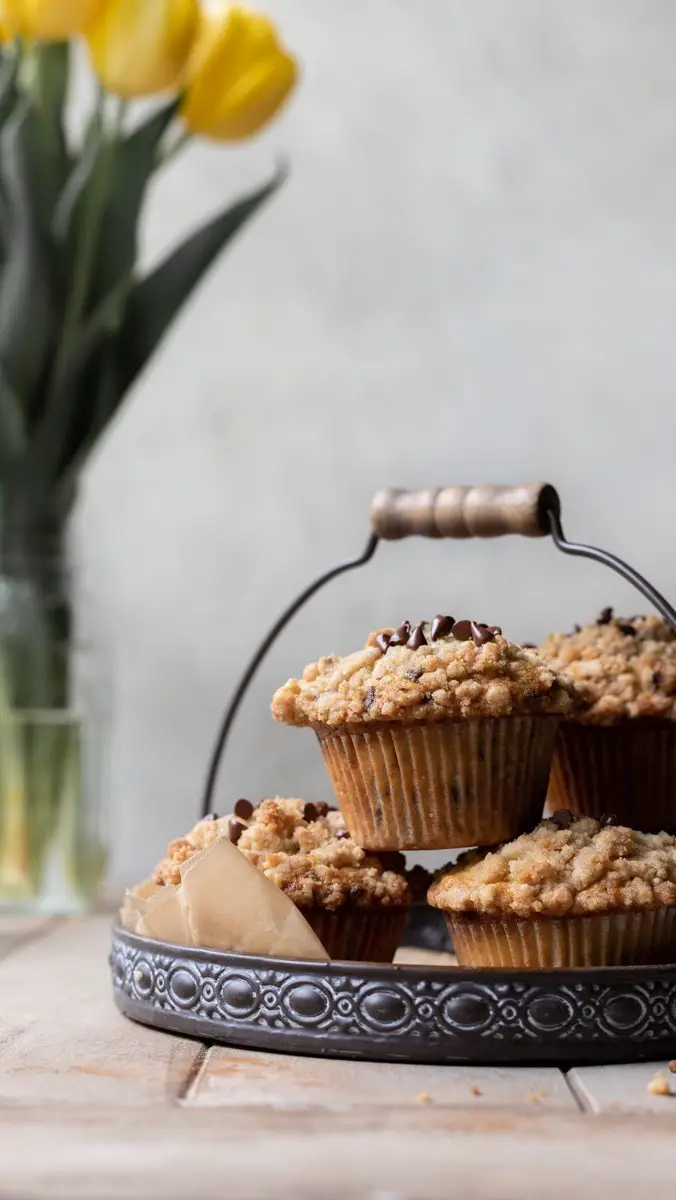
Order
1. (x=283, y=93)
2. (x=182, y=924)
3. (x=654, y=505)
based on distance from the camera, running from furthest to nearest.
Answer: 1. (x=654, y=505)
2. (x=283, y=93)
3. (x=182, y=924)

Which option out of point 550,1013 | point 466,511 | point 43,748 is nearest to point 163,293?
point 43,748

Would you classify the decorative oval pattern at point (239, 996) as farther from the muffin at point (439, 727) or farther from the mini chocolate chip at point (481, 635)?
the mini chocolate chip at point (481, 635)

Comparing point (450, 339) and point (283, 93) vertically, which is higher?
point (283, 93)

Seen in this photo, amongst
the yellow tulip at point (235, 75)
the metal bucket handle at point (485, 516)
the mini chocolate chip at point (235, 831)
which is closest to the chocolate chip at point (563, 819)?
the metal bucket handle at point (485, 516)

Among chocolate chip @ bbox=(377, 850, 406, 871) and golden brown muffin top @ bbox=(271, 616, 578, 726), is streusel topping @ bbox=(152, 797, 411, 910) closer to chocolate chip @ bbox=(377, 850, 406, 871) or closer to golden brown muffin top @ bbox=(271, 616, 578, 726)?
chocolate chip @ bbox=(377, 850, 406, 871)

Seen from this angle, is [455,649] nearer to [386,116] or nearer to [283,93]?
[283,93]

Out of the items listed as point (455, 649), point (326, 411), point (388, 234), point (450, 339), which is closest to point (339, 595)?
point (326, 411)
